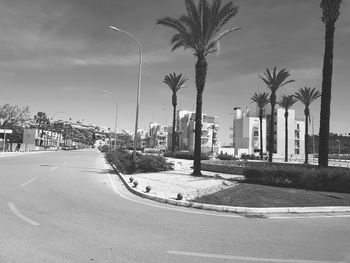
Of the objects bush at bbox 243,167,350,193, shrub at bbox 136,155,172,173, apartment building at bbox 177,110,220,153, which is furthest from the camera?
apartment building at bbox 177,110,220,153

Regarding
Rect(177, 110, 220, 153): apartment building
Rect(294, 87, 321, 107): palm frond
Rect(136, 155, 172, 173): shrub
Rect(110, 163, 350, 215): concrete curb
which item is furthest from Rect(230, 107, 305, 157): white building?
Rect(110, 163, 350, 215): concrete curb

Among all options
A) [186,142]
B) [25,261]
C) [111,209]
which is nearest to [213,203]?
[111,209]

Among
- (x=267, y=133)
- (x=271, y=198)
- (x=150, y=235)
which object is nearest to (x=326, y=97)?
(x=271, y=198)

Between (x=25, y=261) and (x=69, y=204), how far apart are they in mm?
5771

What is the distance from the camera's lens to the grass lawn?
1228 cm

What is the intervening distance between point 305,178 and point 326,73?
21.2 ft

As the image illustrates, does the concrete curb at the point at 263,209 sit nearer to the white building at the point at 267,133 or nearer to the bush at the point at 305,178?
the bush at the point at 305,178

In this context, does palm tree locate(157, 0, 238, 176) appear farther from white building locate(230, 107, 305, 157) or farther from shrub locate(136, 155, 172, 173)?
white building locate(230, 107, 305, 157)

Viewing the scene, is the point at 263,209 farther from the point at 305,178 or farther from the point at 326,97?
the point at 326,97

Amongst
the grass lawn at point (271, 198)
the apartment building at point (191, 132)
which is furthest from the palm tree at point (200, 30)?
the apartment building at point (191, 132)

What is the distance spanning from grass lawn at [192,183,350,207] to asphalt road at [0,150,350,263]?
5.36ft

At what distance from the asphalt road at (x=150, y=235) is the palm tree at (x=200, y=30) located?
1277 cm

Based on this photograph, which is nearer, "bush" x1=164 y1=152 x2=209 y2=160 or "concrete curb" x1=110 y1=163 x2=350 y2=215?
"concrete curb" x1=110 y1=163 x2=350 y2=215

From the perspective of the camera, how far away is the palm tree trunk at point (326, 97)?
19656mm
